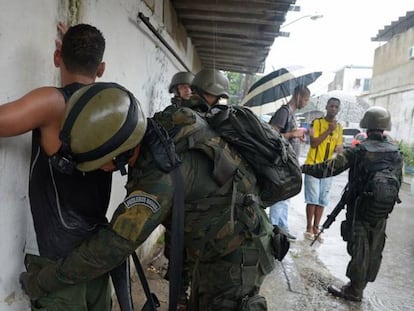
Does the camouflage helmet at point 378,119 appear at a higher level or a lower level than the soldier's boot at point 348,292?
higher

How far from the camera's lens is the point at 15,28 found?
146cm

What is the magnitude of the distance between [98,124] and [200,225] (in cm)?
70

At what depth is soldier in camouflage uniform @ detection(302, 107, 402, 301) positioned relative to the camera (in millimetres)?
3492

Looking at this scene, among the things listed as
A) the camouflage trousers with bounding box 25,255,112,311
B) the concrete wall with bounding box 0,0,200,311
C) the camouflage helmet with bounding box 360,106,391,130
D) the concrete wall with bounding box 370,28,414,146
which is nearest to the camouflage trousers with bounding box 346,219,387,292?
the camouflage helmet with bounding box 360,106,391,130

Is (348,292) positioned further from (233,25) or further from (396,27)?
Answer: (396,27)

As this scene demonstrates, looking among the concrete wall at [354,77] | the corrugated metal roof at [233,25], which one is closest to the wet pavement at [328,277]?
the corrugated metal roof at [233,25]

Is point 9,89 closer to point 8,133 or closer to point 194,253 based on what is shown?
point 8,133

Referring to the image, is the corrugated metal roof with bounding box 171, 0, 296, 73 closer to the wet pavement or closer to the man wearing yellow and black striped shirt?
the man wearing yellow and black striped shirt

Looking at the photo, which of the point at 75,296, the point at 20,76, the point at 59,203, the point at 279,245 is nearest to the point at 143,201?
Result: the point at 59,203

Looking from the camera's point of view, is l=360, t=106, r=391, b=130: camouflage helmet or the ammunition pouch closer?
the ammunition pouch

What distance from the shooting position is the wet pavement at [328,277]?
3.74 m

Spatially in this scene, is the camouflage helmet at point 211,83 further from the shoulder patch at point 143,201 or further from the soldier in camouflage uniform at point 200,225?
the shoulder patch at point 143,201

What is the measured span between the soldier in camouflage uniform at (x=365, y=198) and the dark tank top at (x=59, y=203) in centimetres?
262

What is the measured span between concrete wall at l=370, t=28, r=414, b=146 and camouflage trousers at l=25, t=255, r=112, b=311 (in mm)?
16921
